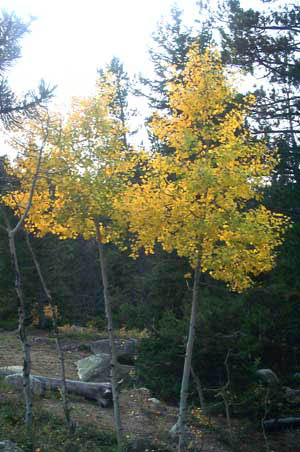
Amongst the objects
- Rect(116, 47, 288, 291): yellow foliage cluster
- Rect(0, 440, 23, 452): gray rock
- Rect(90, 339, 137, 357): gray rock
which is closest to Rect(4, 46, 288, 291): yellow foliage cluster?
Rect(116, 47, 288, 291): yellow foliage cluster

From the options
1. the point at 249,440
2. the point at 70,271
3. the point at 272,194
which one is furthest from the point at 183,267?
the point at 70,271

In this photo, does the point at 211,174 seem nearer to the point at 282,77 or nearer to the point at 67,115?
the point at 67,115

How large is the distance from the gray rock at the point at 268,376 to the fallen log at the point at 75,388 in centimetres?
277

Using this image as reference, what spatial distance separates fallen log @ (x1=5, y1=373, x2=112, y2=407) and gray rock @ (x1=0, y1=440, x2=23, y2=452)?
366 centimetres

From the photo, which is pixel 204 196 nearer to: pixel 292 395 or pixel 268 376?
pixel 268 376

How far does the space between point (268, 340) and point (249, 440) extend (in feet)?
5.82

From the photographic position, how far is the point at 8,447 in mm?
5691

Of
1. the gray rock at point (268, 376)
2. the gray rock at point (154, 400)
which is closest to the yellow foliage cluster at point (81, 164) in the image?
the gray rock at point (268, 376)

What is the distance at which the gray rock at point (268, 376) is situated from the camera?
30.7 feet

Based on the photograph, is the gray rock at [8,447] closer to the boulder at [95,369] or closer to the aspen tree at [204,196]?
the aspen tree at [204,196]

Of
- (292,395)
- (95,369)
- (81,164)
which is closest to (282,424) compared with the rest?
(292,395)

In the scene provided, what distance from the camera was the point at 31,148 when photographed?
716 cm

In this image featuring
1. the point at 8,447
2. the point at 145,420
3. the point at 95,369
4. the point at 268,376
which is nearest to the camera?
the point at 8,447

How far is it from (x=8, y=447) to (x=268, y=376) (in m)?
5.44
